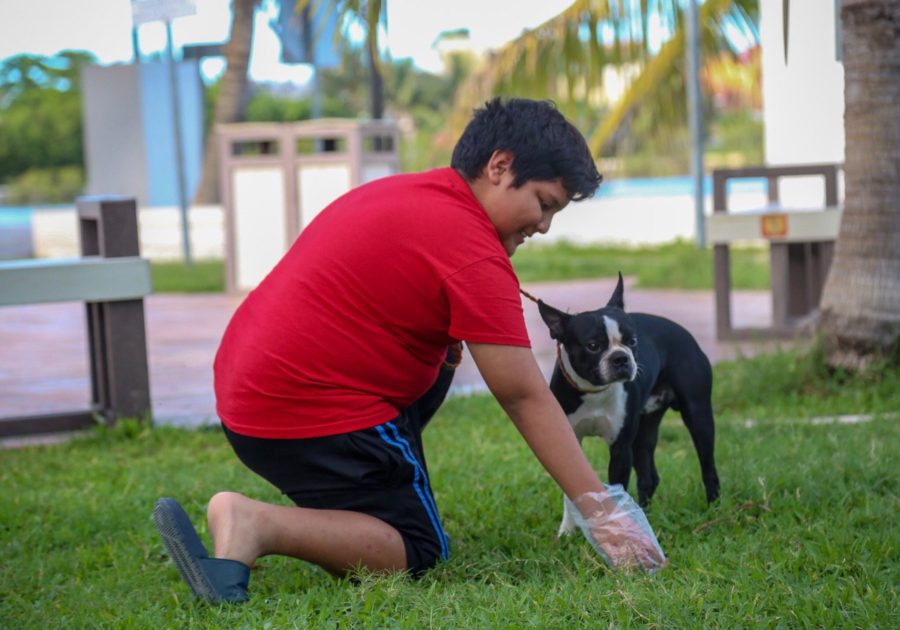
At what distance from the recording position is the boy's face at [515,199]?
3.31 m

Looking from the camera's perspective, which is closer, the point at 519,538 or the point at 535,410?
the point at 535,410

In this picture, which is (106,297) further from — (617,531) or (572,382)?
(617,531)

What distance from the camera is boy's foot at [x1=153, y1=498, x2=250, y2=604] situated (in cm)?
326

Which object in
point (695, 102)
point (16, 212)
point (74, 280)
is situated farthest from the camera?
point (16, 212)

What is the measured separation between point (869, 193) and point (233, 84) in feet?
51.3

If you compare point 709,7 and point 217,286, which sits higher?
point 709,7

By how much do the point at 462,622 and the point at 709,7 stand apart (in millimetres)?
14111

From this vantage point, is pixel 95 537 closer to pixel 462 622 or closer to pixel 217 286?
pixel 462 622

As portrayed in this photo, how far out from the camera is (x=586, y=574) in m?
3.36

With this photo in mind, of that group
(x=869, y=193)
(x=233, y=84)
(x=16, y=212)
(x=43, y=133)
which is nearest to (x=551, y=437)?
(x=869, y=193)

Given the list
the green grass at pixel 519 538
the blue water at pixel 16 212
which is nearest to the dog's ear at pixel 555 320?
the green grass at pixel 519 538

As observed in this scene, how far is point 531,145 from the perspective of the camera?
3.26 m

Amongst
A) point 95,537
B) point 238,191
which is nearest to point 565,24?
point 238,191

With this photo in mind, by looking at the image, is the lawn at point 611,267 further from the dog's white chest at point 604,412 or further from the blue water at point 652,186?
the dog's white chest at point 604,412
